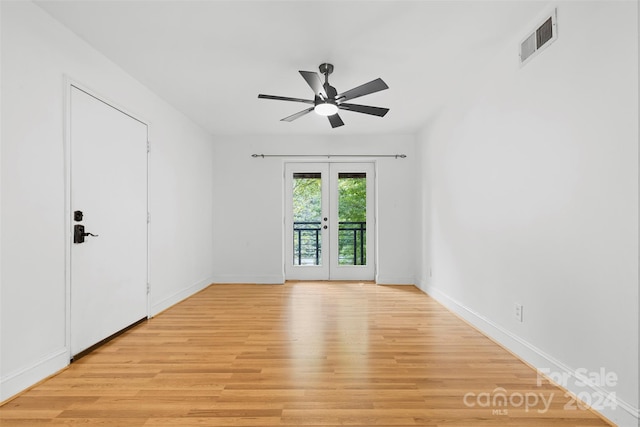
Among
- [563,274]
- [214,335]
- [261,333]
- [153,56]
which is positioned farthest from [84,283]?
[563,274]

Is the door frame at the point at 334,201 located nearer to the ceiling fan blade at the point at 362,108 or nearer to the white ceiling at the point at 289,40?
the white ceiling at the point at 289,40

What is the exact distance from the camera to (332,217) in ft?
17.4

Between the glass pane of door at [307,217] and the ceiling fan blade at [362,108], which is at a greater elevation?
the ceiling fan blade at [362,108]

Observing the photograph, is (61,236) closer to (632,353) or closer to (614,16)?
(632,353)

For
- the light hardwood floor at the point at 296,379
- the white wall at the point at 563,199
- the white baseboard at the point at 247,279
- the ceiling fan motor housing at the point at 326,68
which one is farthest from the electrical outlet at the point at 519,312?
the white baseboard at the point at 247,279

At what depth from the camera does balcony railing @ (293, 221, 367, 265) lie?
5336 mm

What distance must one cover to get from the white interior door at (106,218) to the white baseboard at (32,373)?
0.14 m

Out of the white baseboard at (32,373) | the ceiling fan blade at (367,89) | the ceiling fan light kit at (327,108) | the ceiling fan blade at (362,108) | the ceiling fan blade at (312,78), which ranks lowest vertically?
the white baseboard at (32,373)

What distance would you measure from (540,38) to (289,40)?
1.80 m

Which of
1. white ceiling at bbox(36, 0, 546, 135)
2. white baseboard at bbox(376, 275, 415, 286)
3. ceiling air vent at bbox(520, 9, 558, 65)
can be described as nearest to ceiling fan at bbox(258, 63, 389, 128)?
white ceiling at bbox(36, 0, 546, 135)

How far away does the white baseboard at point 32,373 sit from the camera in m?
1.82

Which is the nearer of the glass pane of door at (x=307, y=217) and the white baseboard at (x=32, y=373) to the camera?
the white baseboard at (x=32, y=373)

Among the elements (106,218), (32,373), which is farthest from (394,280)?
(32,373)

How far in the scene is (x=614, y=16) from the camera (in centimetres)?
161
